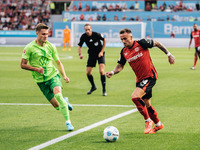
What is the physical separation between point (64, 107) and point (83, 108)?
2.61 m

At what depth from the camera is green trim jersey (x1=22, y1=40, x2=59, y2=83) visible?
7.74 m

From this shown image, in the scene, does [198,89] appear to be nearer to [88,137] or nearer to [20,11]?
[88,137]

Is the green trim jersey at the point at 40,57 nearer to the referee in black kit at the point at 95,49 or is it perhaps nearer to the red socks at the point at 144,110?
the red socks at the point at 144,110

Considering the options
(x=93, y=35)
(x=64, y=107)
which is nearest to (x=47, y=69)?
(x=64, y=107)

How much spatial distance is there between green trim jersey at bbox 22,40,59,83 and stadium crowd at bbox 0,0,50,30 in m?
42.2

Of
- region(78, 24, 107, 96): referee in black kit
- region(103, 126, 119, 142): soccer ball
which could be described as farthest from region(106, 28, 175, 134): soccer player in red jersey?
region(78, 24, 107, 96): referee in black kit

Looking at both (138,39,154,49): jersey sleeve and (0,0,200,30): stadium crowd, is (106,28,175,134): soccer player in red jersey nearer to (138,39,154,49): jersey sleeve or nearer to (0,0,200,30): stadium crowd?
(138,39,154,49): jersey sleeve

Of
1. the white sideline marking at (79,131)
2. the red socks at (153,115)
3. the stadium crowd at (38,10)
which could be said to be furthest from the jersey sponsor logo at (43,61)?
the stadium crowd at (38,10)

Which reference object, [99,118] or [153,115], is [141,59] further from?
[99,118]

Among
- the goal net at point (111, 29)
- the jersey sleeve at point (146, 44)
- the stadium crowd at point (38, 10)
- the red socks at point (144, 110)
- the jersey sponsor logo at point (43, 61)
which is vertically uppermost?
the jersey sleeve at point (146, 44)

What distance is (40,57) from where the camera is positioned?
784 cm

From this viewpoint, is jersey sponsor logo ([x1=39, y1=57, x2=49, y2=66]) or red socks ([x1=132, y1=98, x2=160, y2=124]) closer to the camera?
red socks ([x1=132, y1=98, x2=160, y2=124])

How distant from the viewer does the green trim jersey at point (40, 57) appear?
7.74 m

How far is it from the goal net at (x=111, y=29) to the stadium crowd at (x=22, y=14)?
28.0 feet
